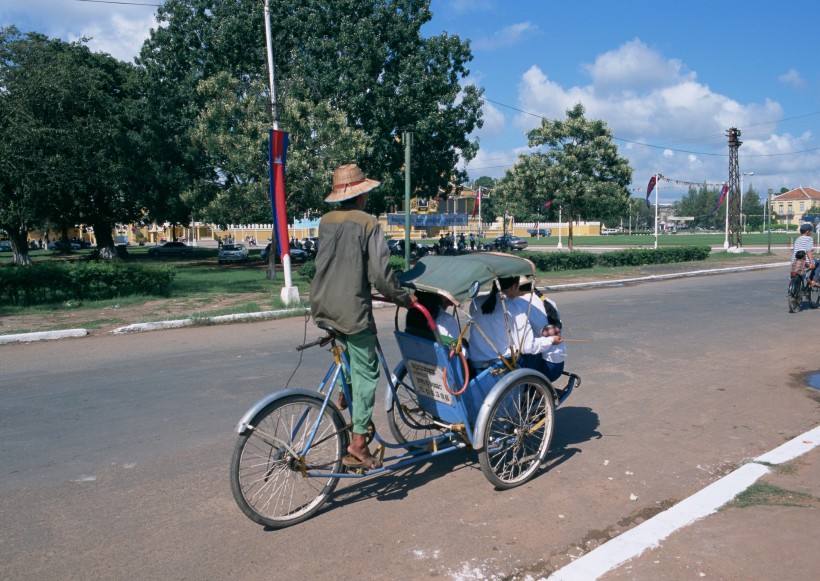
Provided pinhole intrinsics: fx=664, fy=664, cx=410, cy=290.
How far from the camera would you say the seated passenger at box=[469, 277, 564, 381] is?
15.4ft

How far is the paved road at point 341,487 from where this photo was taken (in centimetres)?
357

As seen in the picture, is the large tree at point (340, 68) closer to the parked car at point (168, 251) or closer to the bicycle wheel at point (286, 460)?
the bicycle wheel at point (286, 460)

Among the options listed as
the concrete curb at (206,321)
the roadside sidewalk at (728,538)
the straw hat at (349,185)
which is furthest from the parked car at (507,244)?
the straw hat at (349,185)

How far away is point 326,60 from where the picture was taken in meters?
27.8

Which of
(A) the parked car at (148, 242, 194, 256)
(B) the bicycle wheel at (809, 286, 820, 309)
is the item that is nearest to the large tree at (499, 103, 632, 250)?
(B) the bicycle wheel at (809, 286, 820, 309)

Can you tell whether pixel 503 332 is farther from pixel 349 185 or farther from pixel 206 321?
pixel 206 321

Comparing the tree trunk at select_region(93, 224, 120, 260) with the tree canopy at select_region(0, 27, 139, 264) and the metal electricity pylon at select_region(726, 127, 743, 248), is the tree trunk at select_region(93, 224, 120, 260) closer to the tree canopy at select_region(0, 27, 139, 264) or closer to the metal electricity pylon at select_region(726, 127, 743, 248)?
the tree canopy at select_region(0, 27, 139, 264)

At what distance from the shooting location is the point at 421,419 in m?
4.99

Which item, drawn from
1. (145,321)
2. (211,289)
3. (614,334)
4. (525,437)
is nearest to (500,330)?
(525,437)

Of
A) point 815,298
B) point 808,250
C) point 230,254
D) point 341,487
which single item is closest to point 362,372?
point 341,487

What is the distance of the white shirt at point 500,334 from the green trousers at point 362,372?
2.92 ft

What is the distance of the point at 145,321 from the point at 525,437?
384 inches

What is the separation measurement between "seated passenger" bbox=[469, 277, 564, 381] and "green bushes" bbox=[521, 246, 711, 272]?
20.0 metres

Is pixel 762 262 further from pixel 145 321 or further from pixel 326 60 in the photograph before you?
pixel 145 321
